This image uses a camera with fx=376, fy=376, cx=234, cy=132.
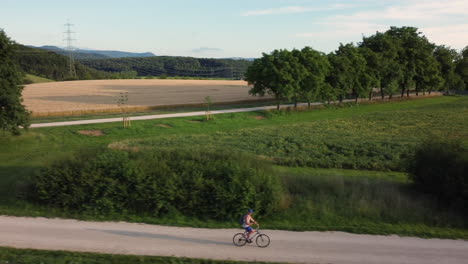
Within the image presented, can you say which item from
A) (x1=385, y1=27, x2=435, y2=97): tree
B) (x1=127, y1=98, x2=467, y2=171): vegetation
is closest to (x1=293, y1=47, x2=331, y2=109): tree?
(x1=127, y1=98, x2=467, y2=171): vegetation

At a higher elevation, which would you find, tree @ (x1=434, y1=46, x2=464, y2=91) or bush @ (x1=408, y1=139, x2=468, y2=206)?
tree @ (x1=434, y1=46, x2=464, y2=91)

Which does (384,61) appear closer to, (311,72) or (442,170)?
(311,72)

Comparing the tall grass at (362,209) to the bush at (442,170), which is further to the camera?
the bush at (442,170)

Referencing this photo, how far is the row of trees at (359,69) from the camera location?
50.7 metres

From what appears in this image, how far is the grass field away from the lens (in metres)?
14.6

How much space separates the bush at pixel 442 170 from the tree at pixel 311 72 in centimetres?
3370

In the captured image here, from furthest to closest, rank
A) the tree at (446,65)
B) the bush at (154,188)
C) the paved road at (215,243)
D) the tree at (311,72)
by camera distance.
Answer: the tree at (446,65), the tree at (311,72), the bush at (154,188), the paved road at (215,243)

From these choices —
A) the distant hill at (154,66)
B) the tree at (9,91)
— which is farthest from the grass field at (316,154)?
the distant hill at (154,66)

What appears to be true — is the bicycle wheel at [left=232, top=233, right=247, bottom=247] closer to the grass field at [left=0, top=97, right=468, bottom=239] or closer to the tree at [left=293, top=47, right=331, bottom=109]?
the grass field at [left=0, top=97, right=468, bottom=239]

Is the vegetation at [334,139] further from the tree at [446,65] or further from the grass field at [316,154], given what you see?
the tree at [446,65]

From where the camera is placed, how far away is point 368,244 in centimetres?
1252

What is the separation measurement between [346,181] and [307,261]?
351 inches

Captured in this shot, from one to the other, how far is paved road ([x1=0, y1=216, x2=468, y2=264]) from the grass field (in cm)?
69

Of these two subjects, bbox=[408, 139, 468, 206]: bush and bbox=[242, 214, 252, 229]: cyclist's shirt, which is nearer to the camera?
bbox=[242, 214, 252, 229]: cyclist's shirt
